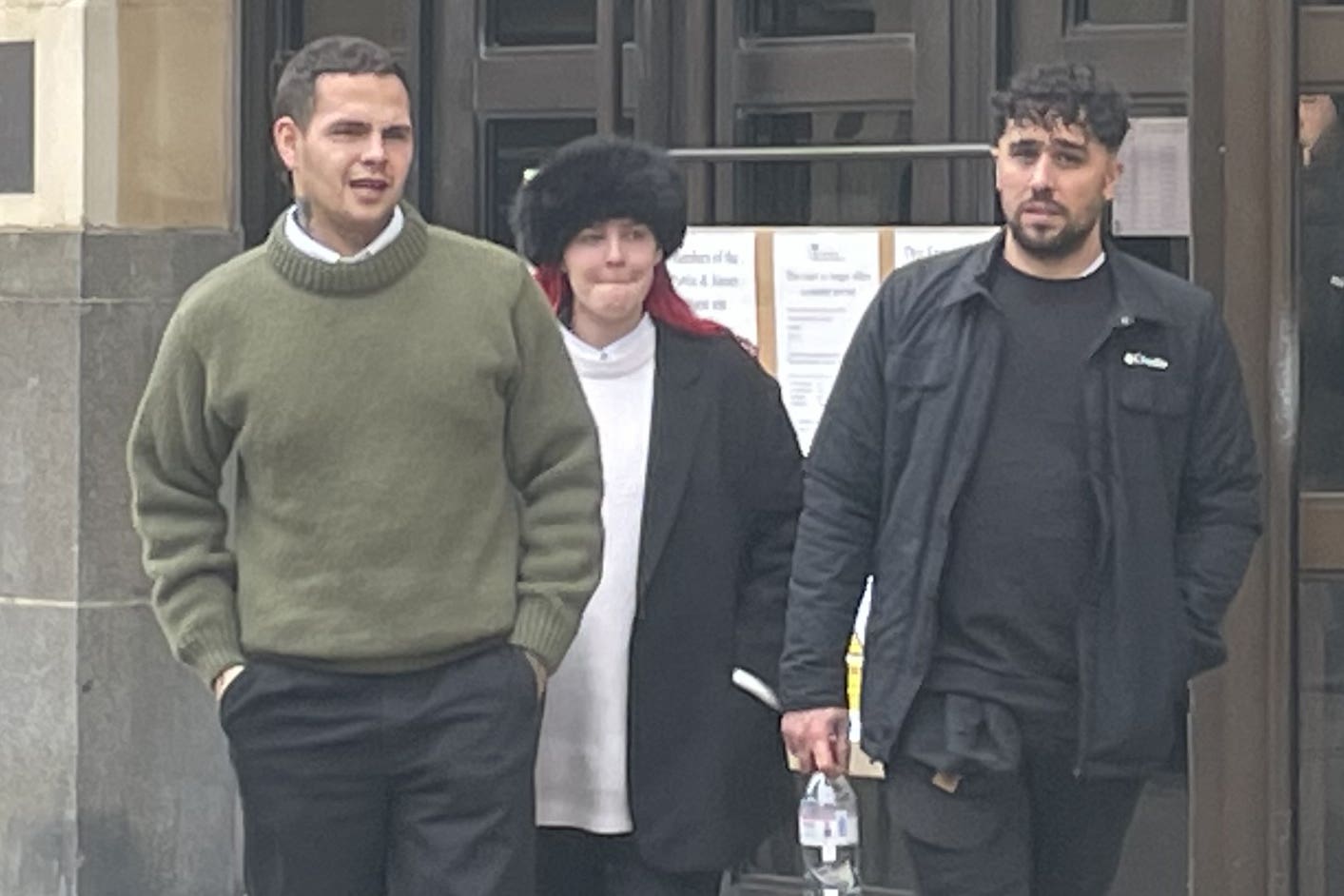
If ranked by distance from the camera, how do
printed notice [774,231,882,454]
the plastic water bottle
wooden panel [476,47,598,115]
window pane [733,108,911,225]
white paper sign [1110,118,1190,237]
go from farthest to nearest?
wooden panel [476,47,598,115], window pane [733,108,911,225], printed notice [774,231,882,454], white paper sign [1110,118,1190,237], the plastic water bottle

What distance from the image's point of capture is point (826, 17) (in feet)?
23.6

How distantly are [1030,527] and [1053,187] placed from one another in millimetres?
533

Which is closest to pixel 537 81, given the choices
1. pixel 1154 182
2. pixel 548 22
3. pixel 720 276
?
pixel 548 22

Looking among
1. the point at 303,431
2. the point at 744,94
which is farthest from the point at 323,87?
the point at 744,94

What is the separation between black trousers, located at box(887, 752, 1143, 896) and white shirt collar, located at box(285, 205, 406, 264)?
3.78 feet

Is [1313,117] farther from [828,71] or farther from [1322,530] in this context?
[828,71]

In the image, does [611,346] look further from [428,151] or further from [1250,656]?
[428,151]

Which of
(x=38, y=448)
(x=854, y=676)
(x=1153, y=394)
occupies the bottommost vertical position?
(x=854, y=676)

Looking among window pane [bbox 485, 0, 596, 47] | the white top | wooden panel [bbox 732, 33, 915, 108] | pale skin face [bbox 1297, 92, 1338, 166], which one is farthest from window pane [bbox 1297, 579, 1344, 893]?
window pane [bbox 485, 0, 596, 47]

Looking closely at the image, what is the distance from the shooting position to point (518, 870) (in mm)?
5242

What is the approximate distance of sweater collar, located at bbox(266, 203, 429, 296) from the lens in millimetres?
5148

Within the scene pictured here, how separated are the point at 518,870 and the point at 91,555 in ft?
9.44

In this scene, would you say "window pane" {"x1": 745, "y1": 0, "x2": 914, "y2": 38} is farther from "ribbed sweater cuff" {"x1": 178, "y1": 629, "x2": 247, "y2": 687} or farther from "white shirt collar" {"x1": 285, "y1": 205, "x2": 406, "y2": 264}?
"ribbed sweater cuff" {"x1": 178, "y1": 629, "x2": 247, "y2": 687}

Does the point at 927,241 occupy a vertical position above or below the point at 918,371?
above
